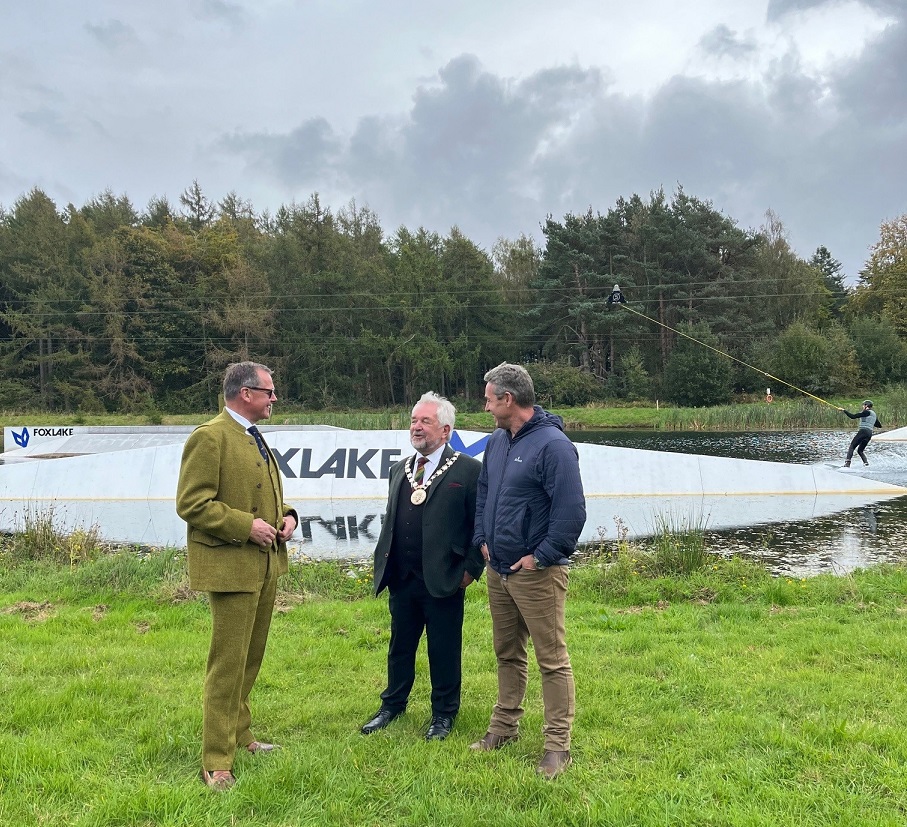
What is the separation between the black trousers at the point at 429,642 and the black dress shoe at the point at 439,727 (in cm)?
3

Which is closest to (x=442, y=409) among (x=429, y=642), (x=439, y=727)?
(x=429, y=642)

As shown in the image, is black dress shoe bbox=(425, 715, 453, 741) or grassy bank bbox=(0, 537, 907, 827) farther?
black dress shoe bbox=(425, 715, 453, 741)

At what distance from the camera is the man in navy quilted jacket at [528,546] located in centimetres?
333

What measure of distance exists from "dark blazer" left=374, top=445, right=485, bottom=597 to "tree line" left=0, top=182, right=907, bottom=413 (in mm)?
45925

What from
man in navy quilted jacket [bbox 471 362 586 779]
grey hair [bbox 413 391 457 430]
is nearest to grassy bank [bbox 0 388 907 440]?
grey hair [bbox 413 391 457 430]

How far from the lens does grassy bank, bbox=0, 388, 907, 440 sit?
3300 centimetres

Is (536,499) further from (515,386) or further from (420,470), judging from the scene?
(420,470)

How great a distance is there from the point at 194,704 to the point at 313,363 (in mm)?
49438

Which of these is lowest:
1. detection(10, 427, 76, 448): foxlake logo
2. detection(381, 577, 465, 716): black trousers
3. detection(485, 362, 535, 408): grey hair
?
detection(381, 577, 465, 716): black trousers

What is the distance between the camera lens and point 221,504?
3.14 m

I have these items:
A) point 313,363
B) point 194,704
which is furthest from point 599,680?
point 313,363

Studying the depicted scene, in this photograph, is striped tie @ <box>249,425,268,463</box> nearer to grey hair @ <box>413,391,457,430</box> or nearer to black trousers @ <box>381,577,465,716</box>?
grey hair @ <box>413,391,457,430</box>

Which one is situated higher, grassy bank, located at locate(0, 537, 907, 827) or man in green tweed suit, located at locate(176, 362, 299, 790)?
man in green tweed suit, located at locate(176, 362, 299, 790)

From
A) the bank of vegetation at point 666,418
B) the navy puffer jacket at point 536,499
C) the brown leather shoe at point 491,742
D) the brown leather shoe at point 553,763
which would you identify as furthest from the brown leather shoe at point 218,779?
the bank of vegetation at point 666,418
